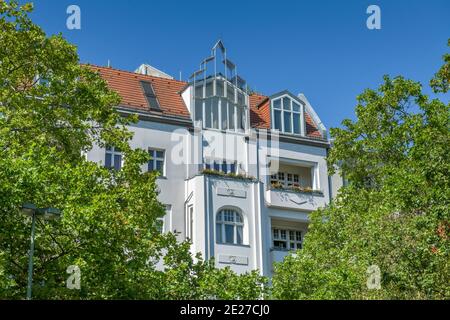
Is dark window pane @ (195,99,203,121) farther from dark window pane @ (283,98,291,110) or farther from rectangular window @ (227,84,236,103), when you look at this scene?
dark window pane @ (283,98,291,110)

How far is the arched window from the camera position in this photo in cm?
3717

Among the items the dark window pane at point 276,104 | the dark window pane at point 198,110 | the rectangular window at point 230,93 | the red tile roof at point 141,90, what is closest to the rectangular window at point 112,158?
the red tile roof at point 141,90

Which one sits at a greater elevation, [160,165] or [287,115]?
[287,115]

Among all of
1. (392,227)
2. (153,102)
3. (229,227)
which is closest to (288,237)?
(229,227)

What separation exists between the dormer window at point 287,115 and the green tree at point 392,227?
21.2 ft

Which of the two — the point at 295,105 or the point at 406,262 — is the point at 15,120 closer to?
the point at 406,262

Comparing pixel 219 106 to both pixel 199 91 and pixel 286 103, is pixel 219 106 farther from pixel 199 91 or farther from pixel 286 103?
pixel 286 103

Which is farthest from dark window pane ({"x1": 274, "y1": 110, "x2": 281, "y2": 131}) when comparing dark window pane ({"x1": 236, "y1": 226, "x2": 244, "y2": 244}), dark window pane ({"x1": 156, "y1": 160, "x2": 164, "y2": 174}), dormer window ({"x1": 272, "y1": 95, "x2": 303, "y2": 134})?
dark window pane ({"x1": 156, "y1": 160, "x2": 164, "y2": 174})

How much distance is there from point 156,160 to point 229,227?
4.60 metres

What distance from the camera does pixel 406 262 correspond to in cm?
2648

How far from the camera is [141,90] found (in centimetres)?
4091

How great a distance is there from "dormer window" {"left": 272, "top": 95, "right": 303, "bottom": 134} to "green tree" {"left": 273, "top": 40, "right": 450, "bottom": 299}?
6.45 m

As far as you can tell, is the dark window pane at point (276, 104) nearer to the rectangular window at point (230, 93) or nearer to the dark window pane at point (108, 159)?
the rectangular window at point (230, 93)
